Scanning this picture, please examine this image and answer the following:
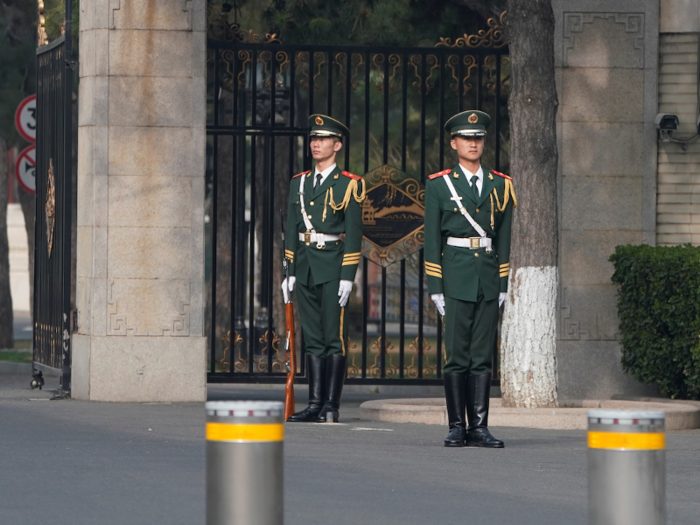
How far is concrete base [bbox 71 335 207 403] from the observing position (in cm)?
1149

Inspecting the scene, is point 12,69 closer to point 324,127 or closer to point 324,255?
point 324,127

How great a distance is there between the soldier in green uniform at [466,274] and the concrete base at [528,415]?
4.44ft

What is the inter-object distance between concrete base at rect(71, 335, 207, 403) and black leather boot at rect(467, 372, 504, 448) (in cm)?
333

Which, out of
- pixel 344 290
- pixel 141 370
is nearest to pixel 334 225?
pixel 344 290

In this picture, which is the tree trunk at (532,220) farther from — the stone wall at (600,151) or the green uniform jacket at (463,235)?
the green uniform jacket at (463,235)

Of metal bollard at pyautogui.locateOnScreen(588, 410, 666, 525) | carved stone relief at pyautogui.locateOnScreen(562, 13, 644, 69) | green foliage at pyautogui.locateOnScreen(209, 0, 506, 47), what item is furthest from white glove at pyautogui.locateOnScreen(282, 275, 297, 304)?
green foliage at pyautogui.locateOnScreen(209, 0, 506, 47)

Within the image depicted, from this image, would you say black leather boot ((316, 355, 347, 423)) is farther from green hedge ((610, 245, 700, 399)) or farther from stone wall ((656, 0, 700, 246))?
stone wall ((656, 0, 700, 246))

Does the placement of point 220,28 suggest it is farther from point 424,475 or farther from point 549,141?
point 424,475

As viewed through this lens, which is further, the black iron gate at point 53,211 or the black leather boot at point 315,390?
the black iron gate at point 53,211

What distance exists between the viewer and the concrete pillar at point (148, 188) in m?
11.6

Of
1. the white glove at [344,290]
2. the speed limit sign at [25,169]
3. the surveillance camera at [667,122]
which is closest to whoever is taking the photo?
the white glove at [344,290]

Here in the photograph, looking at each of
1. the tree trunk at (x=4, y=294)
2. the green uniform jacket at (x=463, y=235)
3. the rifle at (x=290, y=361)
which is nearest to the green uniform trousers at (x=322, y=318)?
the rifle at (x=290, y=361)

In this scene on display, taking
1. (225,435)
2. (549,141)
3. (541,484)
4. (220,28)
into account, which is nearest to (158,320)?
(220,28)

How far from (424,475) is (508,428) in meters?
2.67
